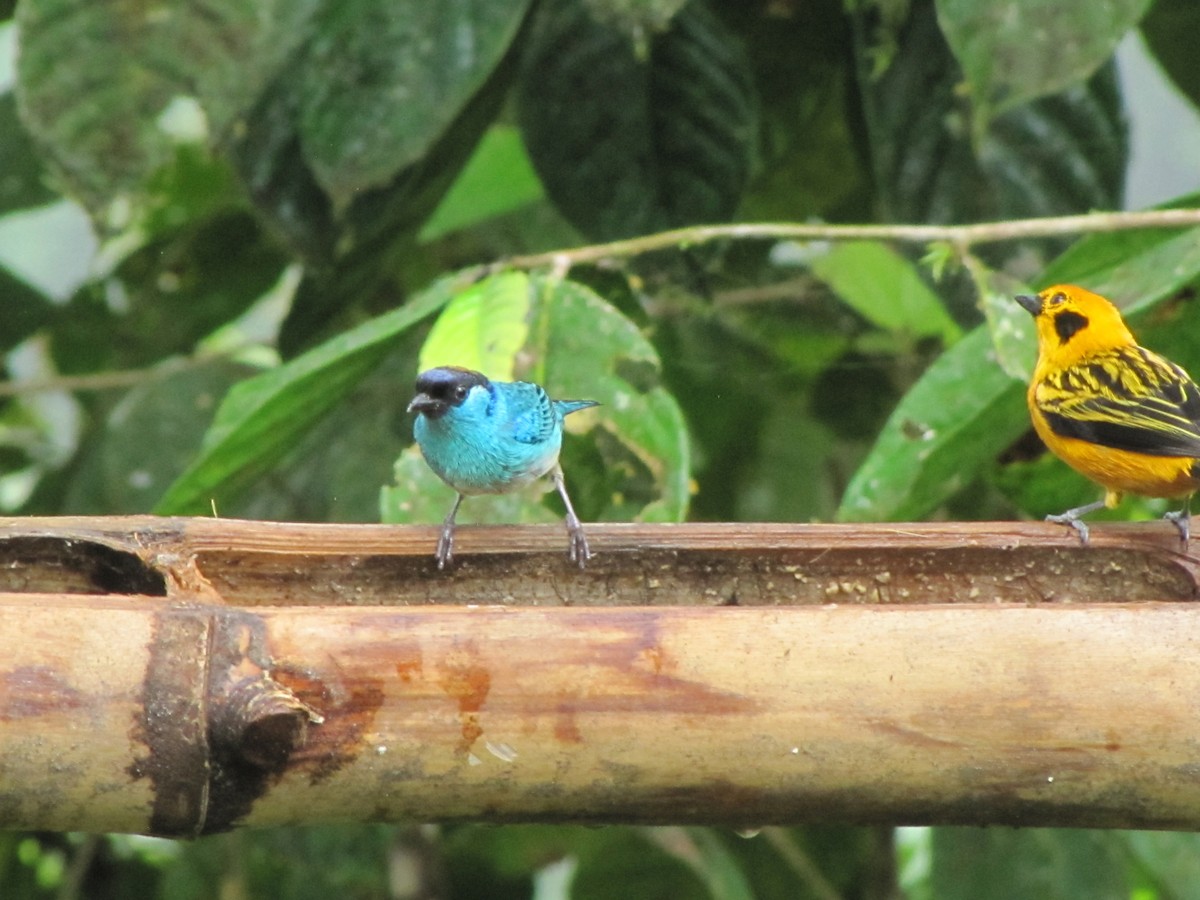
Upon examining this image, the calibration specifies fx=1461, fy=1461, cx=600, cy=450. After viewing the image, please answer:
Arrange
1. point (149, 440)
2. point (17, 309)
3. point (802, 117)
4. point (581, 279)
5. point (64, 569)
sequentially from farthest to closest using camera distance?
1. point (802, 117)
2. point (17, 309)
3. point (149, 440)
4. point (581, 279)
5. point (64, 569)

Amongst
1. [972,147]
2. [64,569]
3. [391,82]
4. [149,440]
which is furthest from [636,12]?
[149,440]

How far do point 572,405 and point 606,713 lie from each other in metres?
1.36

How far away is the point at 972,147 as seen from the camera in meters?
3.37

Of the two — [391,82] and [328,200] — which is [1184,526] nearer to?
[391,82]

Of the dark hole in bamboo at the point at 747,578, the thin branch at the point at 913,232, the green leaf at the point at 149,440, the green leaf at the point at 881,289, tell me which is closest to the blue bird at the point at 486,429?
the thin branch at the point at 913,232

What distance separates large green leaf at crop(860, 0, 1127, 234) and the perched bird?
0.98 feet

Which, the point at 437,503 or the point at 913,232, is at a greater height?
the point at 913,232

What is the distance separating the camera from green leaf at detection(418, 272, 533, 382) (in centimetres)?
263

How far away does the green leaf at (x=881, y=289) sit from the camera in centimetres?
389

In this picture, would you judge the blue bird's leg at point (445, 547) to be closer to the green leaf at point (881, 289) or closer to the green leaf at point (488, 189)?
the green leaf at point (488, 189)

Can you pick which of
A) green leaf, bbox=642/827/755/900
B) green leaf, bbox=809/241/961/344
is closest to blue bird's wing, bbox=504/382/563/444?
green leaf, bbox=642/827/755/900

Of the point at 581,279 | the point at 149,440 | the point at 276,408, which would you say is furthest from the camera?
the point at 149,440

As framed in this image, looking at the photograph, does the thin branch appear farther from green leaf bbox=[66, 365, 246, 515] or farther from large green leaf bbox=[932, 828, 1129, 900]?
large green leaf bbox=[932, 828, 1129, 900]

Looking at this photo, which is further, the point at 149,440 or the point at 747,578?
the point at 149,440
